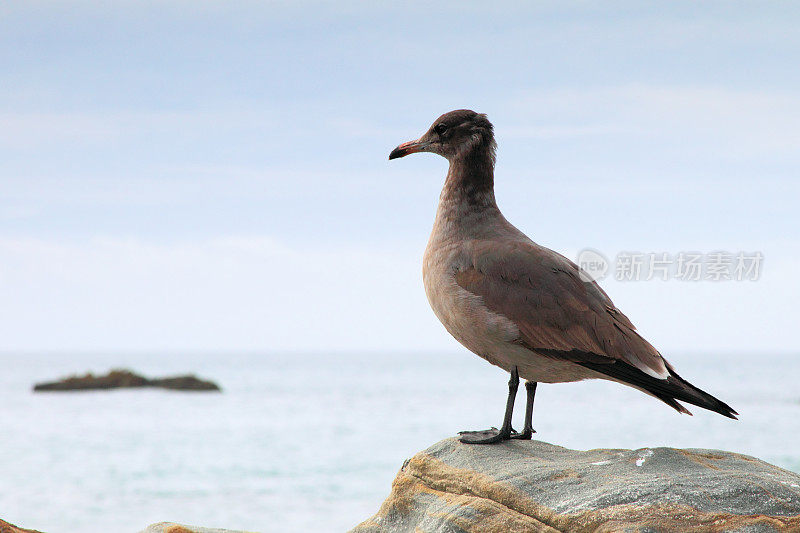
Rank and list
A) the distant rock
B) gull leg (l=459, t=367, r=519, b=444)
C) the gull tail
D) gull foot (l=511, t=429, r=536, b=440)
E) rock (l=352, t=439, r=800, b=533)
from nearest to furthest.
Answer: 1. rock (l=352, t=439, r=800, b=533)
2. the gull tail
3. gull leg (l=459, t=367, r=519, b=444)
4. gull foot (l=511, t=429, r=536, b=440)
5. the distant rock

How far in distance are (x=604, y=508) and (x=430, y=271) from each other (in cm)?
239

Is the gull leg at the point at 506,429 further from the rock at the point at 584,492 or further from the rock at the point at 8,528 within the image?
the rock at the point at 8,528

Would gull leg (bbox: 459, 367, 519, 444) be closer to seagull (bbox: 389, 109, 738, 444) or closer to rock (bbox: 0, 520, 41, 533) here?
seagull (bbox: 389, 109, 738, 444)

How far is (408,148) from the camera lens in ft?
23.1

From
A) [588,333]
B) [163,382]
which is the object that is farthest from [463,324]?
[163,382]

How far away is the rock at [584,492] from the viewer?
4824mm

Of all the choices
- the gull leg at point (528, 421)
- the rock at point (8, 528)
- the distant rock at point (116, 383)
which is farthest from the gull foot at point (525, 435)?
the distant rock at point (116, 383)

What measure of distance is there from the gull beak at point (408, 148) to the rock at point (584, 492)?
102 inches

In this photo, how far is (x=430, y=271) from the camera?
647cm

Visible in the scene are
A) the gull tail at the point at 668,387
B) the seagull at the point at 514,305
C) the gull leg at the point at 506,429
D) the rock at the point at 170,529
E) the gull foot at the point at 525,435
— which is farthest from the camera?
the gull foot at the point at 525,435

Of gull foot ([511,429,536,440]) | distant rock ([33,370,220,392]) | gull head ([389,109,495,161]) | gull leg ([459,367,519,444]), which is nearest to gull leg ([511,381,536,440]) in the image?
gull foot ([511,429,536,440])

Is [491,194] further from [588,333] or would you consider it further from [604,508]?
[604,508]

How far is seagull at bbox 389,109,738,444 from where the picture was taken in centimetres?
575

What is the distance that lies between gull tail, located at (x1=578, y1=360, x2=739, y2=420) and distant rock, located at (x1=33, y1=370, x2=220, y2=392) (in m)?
48.7
